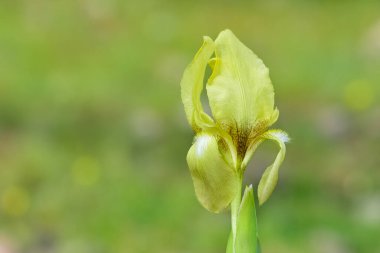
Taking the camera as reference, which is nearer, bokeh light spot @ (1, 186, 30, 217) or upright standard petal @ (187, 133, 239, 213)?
upright standard petal @ (187, 133, 239, 213)

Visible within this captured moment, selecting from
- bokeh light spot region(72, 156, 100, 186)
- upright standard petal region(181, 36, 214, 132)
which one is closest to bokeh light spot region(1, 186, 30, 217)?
bokeh light spot region(72, 156, 100, 186)

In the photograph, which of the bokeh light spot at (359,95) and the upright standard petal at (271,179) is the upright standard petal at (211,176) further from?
the bokeh light spot at (359,95)

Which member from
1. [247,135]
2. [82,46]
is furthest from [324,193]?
[247,135]

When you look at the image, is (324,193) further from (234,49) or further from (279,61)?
(234,49)

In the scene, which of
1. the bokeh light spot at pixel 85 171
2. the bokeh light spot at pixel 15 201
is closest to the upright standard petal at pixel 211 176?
the bokeh light spot at pixel 15 201

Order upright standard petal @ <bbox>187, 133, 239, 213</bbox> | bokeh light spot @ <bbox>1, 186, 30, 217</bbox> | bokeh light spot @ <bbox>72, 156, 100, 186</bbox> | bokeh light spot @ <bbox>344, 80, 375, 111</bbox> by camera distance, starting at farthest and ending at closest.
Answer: bokeh light spot @ <bbox>344, 80, 375, 111</bbox> < bokeh light spot @ <bbox>72, 156, 100, 186</bbox> < bokeh light spot @ <bbox>1, 186, 30, 217</bbox> < upright standard petal @ <bbox>187, 133, 239, 213</bbox>

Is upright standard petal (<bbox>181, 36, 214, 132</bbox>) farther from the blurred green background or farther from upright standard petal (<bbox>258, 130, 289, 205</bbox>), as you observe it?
the blurred green background

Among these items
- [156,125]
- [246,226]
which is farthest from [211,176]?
[156,125]
